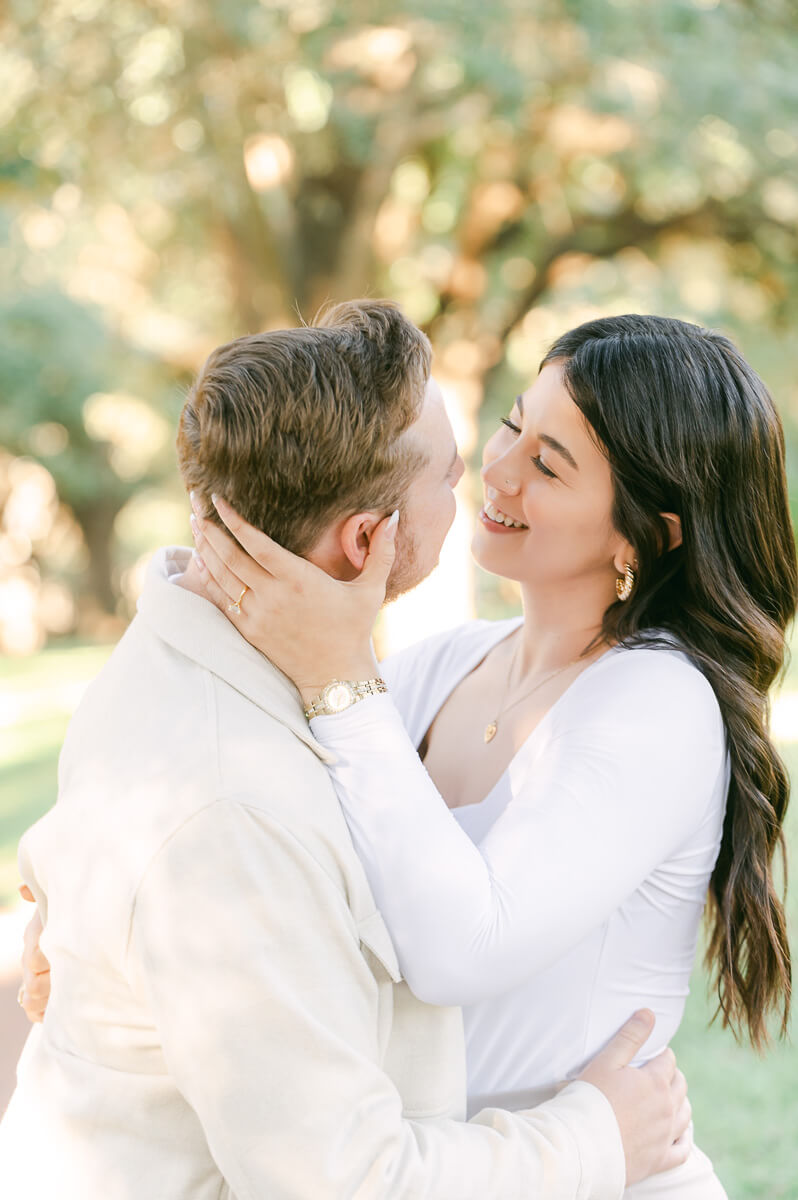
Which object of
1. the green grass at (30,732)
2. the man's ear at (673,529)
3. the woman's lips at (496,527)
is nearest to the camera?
the man's ear at (673,529)

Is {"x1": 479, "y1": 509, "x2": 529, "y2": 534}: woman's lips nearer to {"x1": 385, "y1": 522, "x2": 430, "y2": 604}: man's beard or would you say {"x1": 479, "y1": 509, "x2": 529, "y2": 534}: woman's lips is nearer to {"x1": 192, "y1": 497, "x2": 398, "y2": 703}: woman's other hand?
{"x1": 385, "y1": 522, "x2": 430, "y2": 604}: man's beard

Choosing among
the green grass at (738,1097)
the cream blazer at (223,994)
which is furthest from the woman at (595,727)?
the green grass at (738,1097)

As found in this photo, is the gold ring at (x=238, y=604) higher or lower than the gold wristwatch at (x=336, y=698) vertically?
higher

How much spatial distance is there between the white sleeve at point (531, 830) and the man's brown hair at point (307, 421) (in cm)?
35

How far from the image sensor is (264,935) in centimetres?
154

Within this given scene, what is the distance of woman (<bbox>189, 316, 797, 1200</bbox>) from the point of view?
1.83 meters

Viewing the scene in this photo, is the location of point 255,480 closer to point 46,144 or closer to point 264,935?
point 264,935

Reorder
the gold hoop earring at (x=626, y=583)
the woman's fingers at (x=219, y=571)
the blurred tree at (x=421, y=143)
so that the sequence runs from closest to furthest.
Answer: the woman's fingers at (x=219, y=571), the gold hoop earring at (x=626, y=583), the blurred tree at (x=421, y=143)

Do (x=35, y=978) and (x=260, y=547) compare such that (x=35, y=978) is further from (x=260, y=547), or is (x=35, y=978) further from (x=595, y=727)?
(x=595, y=727)

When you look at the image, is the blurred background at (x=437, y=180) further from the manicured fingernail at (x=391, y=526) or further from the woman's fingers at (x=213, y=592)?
the manicured fingernail at (x=391, y=526)

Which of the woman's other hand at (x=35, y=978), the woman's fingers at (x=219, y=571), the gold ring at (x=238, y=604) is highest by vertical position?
the woman's fingers at (x=219, y=571)

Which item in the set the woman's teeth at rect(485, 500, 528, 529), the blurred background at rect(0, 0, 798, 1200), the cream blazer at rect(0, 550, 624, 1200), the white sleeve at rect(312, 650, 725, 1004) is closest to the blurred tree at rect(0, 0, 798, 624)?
the blurred background at rect(0, 0, 798, 1200)

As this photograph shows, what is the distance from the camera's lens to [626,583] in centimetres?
240

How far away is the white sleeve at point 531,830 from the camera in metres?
1.78
